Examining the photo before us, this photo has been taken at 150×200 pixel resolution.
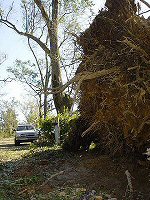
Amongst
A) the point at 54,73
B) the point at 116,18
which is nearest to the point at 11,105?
the point at 54,73

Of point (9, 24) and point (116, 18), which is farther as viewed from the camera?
point (9, 24)

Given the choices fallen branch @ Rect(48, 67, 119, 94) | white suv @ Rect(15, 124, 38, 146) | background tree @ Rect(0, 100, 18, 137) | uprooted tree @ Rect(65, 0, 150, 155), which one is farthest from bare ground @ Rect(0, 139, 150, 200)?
background tree @ Rect(0, 100, 18, 137)

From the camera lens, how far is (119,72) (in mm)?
6820

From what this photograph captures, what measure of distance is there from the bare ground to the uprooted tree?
27.7 inches

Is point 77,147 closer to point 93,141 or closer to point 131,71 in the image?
point 93,141

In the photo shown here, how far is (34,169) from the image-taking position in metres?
8.87

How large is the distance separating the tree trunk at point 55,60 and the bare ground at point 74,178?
26.9ft

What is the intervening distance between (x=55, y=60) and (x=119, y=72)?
35.6 ft

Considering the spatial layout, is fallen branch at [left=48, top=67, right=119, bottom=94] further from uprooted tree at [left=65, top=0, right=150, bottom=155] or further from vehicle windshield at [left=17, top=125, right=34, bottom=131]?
vehicle windshield at [left=17, top=125, right=34, bottom=131]

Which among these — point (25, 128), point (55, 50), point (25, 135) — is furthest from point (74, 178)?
point (25, 128)

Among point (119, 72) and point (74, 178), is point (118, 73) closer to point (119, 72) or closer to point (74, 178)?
point (119, 72)

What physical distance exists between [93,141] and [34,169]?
9.06 ft

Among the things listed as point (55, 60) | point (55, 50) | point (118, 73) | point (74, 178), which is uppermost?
point (55, 50)

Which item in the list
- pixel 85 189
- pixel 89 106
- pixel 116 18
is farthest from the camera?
pixel 89 106
